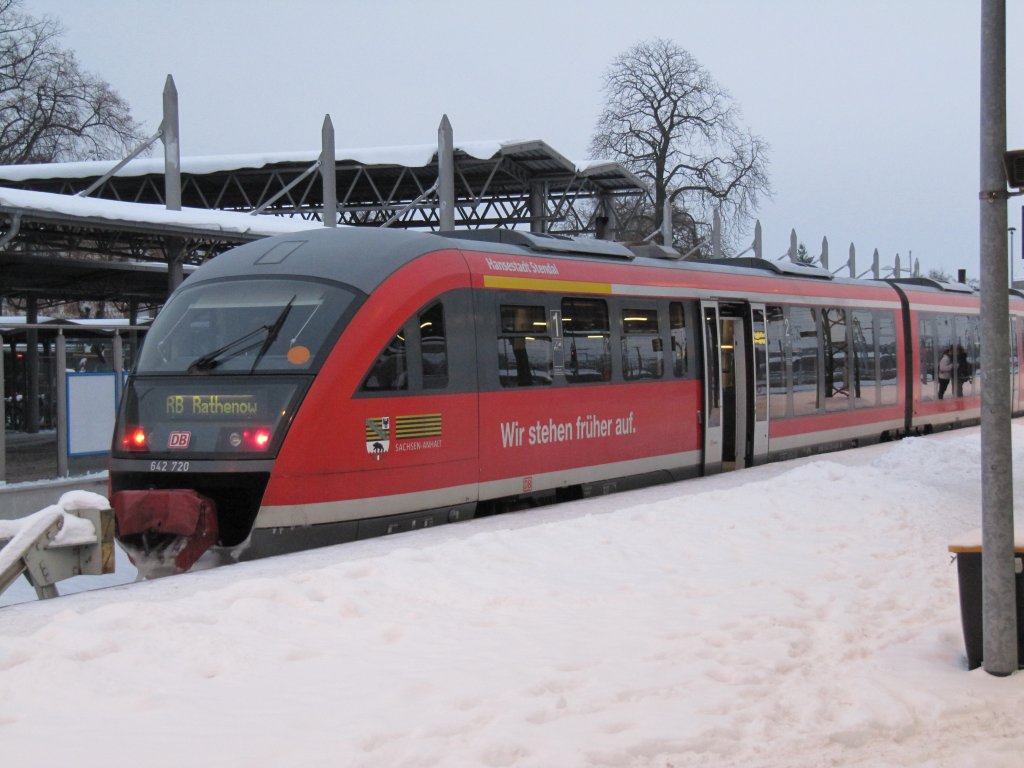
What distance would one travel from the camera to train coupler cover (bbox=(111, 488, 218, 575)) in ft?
31.0

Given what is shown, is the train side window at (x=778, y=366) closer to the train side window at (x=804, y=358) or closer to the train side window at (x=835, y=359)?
the train side window at (x=804, y=358)

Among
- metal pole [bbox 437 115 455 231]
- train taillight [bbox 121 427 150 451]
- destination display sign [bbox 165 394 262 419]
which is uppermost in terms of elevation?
metal pole [bbox 437 115 455 231]

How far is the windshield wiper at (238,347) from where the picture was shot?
10.3 metres

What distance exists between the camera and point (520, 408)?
12.3 meters

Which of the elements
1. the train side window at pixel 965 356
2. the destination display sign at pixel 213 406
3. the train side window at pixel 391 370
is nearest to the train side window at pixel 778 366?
the train side window at pixel 391 370

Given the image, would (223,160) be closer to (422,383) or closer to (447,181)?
(447,181)

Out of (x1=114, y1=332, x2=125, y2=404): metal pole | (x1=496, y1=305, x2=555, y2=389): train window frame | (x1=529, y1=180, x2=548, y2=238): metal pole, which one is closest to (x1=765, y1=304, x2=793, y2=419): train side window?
(x1=496, y1=305, x2=555, y2=389): train window frame

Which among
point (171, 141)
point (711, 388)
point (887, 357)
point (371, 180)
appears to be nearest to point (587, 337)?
point (711, 388)

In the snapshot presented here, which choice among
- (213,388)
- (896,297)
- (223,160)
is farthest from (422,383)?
(223,160)

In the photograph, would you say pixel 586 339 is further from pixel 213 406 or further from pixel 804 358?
pixel 804 358

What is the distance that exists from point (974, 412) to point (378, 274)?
20.3m

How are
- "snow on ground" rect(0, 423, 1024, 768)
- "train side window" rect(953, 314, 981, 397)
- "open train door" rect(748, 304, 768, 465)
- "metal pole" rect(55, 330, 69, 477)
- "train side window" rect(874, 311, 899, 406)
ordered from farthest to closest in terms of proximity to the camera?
"train side window" rect(953, 314, 981, 397), "train side window" rect(874, 311, 899, 406), "open train door" rect(748, 304, 768, 465), "metal pole" rect(55, 330, 69, 477), "snow on ground" rect(0, 423, 1024, 768)

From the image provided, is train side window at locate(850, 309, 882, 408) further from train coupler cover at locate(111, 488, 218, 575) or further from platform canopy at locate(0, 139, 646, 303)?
train coupler cover at locate(111, 488, 218, 575)

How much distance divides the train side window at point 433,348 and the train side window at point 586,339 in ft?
7.47
